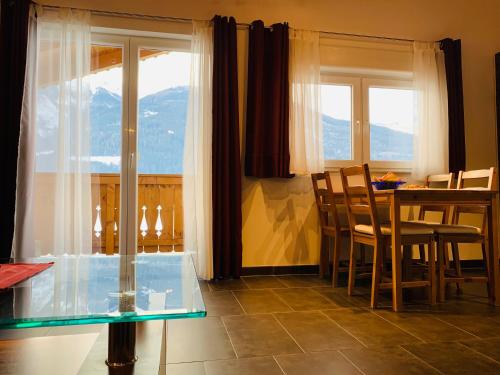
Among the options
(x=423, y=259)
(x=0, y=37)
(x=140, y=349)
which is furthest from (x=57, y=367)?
(x=423, y=259)

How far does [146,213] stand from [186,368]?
7.44 feet

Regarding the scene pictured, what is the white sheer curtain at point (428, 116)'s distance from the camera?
134 inches

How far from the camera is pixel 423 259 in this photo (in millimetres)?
3088

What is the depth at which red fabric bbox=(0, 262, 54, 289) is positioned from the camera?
1167 mm

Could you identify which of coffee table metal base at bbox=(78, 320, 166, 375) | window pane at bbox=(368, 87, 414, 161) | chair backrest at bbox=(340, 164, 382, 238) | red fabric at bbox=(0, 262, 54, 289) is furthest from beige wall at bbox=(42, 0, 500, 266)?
coffee table metal base at bbox=(78, 320, 166, 375)

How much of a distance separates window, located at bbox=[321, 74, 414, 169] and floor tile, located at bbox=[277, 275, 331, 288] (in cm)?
101

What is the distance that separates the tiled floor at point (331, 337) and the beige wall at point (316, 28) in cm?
76

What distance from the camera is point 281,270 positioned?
323 centimetres

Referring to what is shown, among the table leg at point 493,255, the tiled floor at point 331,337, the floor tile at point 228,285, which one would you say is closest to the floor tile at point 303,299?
the tiled floor at point 331,337

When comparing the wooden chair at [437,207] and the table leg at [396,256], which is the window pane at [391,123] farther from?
the table leg at [396,256]

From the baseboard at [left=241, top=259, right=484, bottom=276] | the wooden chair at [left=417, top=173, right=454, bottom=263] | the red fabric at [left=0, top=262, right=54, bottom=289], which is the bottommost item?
the baseboard at [left=241, top=259, right=484, bottom=276]

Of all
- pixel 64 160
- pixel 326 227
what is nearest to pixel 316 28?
pixel 326 227

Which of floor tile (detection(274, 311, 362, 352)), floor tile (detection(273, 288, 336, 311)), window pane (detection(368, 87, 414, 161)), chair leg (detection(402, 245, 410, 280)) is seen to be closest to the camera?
floor tile (detection(274, 311, 362, 352))

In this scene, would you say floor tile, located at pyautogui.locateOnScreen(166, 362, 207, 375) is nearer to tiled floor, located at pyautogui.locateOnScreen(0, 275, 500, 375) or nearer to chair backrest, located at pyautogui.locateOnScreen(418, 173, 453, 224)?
tiled floor, located at pyautogui.locateOnScreen(0, 275, 500, 375)
